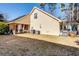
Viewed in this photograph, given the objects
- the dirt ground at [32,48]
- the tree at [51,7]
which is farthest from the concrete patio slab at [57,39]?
the tree at [51,7]

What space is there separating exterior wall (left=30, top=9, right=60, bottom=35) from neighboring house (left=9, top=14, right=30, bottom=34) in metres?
0.05

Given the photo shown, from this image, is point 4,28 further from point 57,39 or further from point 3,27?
point 57,39

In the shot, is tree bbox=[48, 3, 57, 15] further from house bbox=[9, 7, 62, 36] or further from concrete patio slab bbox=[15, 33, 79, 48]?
concrete patio slab bbox=[15, 33, 79, 48]

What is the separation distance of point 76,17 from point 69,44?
0.96ft

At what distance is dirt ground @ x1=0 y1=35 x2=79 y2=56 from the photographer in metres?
2.40

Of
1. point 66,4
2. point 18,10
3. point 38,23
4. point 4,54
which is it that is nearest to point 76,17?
point 66,4

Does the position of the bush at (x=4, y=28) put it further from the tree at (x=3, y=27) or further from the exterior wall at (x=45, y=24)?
the exterior wall at (x=45, y=24)

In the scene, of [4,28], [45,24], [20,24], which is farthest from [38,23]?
[4,28]

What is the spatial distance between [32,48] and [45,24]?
11.5 inches

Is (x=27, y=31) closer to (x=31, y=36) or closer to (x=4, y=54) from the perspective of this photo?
(x=31, y=36)

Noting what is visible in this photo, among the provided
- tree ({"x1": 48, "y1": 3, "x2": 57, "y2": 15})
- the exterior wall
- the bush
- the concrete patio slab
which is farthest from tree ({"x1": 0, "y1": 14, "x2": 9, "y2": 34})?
tree ({"x1": 48, "y1": 3, "x2": 57, "y2": 15})

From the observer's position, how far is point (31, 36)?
2477 millimetres

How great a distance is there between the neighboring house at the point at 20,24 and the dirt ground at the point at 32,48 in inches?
4.6

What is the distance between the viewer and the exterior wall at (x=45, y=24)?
2455 mm
